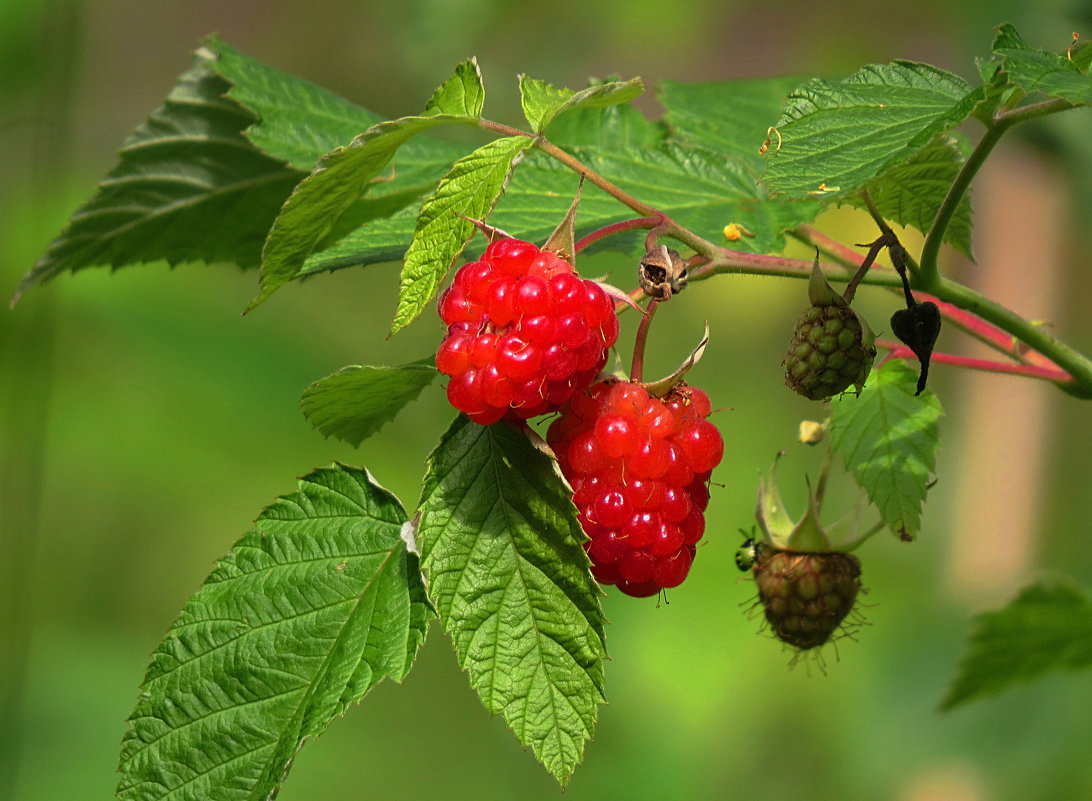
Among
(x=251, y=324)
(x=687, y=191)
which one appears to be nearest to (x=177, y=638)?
(x=687, y=191)

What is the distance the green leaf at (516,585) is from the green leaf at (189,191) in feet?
2.15

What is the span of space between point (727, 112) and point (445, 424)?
238 centimetres

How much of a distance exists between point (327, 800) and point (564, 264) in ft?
12.5

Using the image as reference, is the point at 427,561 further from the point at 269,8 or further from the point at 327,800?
the point at 269,8

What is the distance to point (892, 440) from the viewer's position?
127 cm

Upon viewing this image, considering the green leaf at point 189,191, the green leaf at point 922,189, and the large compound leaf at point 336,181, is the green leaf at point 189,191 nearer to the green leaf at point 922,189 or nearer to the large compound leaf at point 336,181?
the large compound leaf at point 336,181

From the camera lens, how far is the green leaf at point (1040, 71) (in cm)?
83

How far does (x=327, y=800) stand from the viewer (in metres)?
4.30

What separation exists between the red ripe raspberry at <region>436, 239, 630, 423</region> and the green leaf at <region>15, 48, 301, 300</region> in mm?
679

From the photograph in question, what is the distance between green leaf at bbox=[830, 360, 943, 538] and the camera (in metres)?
1.25

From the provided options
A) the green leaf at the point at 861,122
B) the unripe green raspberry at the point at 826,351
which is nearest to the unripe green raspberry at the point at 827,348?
the unripe green raspberry at the point at 826,351

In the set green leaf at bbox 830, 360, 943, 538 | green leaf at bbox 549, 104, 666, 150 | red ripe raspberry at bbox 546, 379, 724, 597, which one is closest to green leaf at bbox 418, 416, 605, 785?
red ripe raspberry at bbox 546, 379, 724, 597

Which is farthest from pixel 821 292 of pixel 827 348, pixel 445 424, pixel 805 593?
pixel 445 424

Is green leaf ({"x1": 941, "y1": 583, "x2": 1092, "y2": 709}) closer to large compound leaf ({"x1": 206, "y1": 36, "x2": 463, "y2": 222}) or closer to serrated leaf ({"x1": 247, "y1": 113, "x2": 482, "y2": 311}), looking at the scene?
large compound leaf ({"x1": 206, "y1": 36, "x2": 463, "y2": 222})
